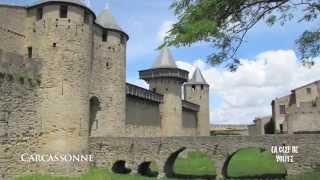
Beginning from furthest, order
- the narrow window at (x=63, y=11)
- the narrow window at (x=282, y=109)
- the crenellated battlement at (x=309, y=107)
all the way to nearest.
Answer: the narrow window at (x=282, y=109) → the crenellated battlement at (x=309, y=107) → the narrow window at (x=63, y=11)

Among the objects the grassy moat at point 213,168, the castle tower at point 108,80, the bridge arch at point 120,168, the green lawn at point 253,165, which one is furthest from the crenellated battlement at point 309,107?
the bridge arch at point 120,168

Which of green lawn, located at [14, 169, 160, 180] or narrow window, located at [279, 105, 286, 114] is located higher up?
narrow window, located at [279, 105, 286, 114]

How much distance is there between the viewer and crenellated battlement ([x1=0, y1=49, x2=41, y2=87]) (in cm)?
2184

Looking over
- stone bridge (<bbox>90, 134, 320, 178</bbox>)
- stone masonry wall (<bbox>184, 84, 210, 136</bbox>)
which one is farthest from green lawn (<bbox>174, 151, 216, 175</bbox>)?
stone masonry wall (<bbox>184, 84, 210, 136</bbox>)

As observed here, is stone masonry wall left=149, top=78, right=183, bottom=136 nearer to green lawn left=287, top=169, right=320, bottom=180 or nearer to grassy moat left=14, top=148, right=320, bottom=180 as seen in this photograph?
grassy moat left=14, top=148, right=320, bottom=180

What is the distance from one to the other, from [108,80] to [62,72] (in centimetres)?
499

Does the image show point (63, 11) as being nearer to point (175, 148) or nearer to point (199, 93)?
point (175, 148)

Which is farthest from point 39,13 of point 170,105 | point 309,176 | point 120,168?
point 170,105

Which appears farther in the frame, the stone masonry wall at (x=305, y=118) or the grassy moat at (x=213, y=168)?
the stone masonry wall at (x=305, y=118)

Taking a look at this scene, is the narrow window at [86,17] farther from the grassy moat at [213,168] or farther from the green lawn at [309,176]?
the green lawn at [309,176]

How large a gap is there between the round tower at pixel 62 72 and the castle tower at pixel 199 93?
1064 inches

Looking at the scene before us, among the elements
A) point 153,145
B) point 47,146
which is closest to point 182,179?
point 153,145

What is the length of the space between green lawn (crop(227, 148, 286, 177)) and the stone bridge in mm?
2620

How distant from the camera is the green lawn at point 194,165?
30.9 metres
